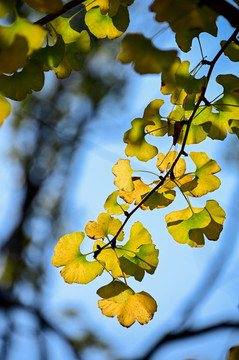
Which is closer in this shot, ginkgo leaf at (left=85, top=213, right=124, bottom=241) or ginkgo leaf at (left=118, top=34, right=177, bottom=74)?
ginkgo leaf at (left=118, top=34, right=177, bottom=74)

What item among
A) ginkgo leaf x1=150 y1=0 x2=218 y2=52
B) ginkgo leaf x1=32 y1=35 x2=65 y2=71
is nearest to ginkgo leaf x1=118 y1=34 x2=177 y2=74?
ginkgo leaf x1=150 y1=0 x2=218 y2=52

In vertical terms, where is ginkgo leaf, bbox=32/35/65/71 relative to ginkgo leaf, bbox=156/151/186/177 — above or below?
above

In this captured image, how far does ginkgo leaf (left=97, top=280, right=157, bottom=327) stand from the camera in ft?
1.37

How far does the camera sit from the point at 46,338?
2053 mm

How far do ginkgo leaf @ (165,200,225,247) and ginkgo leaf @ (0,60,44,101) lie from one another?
210 mm

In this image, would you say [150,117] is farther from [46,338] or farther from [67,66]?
[46,338]

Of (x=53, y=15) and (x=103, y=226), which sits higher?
(x=53, y=15)

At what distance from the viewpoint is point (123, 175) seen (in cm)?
47

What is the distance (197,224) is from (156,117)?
0.13m

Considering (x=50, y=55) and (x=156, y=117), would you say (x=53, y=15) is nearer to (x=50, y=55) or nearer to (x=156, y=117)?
(x=50, y=55)

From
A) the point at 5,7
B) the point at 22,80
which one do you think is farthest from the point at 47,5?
the point at 22,80

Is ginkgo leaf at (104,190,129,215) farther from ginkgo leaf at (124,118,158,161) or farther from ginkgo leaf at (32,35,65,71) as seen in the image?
ginkgo leaf at (32,35,65,71)

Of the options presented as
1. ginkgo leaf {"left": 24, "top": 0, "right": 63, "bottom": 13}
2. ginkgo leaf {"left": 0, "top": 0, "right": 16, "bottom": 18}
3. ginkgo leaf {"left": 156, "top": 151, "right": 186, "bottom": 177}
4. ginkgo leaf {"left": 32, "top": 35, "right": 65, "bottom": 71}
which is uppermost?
ginkgo leaf {"left": 24, "top": 0, "right": 63, "bottom": 13}

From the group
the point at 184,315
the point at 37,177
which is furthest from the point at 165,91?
the point at 37,177
